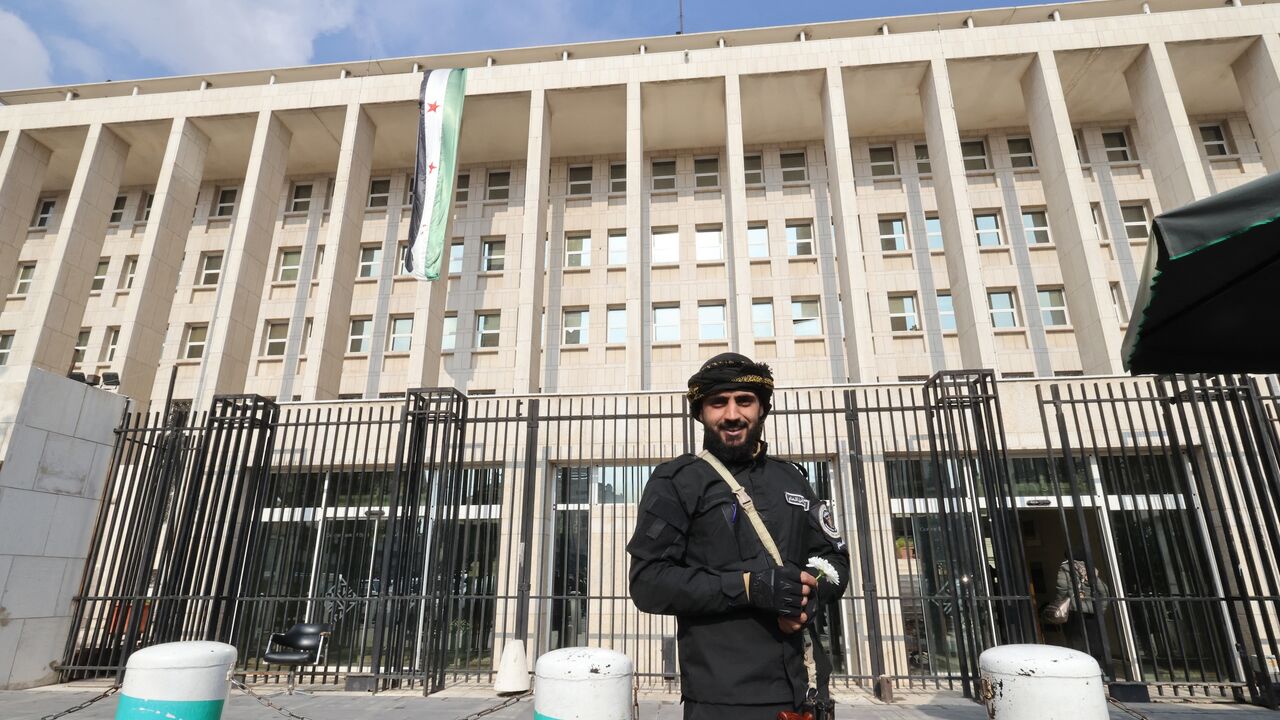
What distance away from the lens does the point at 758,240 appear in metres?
22.8

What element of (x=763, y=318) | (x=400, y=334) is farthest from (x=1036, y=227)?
(x=400, y=334)

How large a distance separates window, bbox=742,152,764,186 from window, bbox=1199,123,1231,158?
14686 millimetres

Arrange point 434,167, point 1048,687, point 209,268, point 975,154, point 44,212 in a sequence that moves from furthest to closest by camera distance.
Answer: point 44,212 < point 209,268 < point 975,154 < point 434,167 < point 1048,687

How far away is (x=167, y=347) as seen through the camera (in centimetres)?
2319

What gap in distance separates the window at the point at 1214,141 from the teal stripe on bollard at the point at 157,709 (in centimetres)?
2951

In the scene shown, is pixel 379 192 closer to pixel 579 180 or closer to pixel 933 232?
pixel 579 180

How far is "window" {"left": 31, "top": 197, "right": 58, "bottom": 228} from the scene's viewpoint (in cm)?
2611

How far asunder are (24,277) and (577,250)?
2172 centimetres

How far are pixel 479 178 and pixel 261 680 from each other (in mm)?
18760

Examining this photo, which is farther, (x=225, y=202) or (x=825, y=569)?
(x=225, y=202)

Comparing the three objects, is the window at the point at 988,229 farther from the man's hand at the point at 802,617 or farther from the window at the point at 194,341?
the window at the point at 194,341

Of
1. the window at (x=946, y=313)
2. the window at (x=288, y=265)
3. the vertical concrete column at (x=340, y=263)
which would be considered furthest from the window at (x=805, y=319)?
the window at (x=288, y=265)

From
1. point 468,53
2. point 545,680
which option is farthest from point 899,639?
point 468,53

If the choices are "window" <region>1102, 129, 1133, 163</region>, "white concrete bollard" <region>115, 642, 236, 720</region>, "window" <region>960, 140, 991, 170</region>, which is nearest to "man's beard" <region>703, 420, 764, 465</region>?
"white concrete bollard" <region>115, 642, 236, 720</region>
